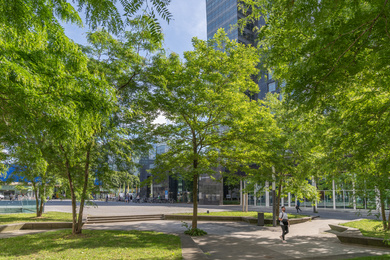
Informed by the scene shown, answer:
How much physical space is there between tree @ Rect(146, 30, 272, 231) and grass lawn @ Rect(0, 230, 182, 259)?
12.5ft

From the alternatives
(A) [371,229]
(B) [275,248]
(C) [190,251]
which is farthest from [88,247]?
(A) [371,229]

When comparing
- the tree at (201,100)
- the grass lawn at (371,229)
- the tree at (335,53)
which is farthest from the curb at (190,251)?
the grass lawn at (371,229)

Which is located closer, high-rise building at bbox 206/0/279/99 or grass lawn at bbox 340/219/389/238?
grass lawn at bbox 340/219/389/238

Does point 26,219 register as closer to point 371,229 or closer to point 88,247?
point 88,247

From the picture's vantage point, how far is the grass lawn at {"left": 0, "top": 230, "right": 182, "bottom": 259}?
29.9ft

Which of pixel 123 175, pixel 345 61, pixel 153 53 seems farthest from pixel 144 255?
pixel 153 53

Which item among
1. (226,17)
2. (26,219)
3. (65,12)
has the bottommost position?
(26,219)

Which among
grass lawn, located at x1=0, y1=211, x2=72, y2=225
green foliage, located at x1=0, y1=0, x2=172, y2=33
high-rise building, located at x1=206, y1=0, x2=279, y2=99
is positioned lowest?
grass lawn, located at x1=0, y1=211, x2=72, y2=225

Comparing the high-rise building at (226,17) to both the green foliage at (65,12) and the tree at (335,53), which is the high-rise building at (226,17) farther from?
the green foliage at (65,12)

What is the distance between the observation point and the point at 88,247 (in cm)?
1073

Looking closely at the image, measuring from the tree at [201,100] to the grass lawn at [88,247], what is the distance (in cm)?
381

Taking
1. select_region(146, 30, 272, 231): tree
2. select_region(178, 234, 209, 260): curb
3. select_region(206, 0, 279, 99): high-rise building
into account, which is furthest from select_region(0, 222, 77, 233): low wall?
select_region(206, 0, 279, 99): high-rise building

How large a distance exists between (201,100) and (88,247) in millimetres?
7965

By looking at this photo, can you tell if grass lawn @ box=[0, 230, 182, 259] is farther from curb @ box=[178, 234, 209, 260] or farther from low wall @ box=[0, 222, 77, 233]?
low wall @ box=[0, 222, 77, 233]
